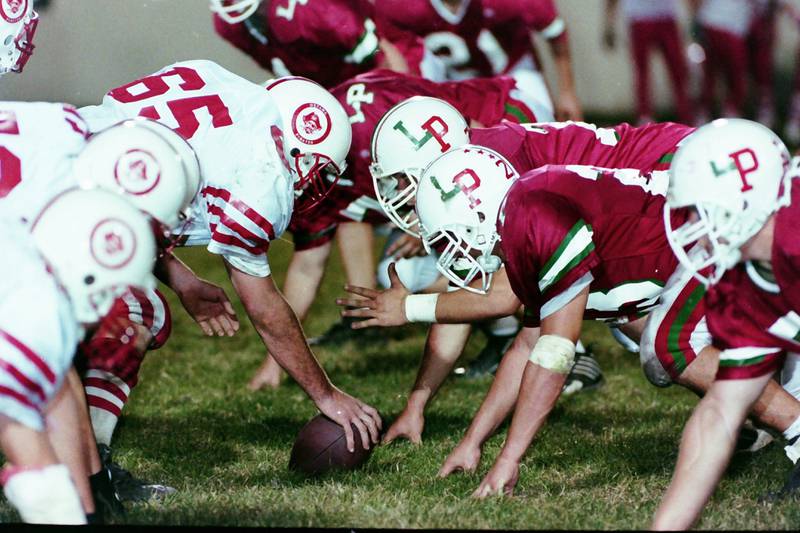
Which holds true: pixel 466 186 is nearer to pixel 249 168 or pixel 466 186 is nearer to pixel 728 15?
pixel 249 168

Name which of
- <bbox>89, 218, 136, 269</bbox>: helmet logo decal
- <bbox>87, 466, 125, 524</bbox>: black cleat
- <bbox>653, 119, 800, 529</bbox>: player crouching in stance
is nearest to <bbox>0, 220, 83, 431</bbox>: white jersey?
<bbox>89, 218, 136, 269</bbox>: helmet logo decal

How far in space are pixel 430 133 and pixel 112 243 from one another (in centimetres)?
157

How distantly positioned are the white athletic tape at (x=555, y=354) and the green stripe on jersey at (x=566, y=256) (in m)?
0.13

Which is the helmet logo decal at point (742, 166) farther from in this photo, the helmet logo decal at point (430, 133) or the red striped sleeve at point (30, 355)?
the red striped sleeve at point (30, 355)

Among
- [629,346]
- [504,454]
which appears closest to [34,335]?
[504,454]

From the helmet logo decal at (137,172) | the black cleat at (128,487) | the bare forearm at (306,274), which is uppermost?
the helmet logo decal at (137,172)

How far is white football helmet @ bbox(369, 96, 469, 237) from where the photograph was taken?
3586 mm

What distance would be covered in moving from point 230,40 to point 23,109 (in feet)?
5.67

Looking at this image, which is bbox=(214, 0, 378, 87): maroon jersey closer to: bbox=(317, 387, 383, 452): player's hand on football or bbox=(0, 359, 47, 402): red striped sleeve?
bbox=(317, 387, 383, 452): player's hand on football

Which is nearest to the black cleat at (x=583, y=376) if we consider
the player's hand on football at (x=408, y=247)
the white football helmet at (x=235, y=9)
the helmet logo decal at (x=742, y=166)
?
the player's hand on football at (x=408, y=247)

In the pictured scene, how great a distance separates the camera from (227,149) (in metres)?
3.17

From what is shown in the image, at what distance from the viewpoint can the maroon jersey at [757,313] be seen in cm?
247

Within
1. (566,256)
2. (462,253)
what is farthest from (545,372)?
(462,253)

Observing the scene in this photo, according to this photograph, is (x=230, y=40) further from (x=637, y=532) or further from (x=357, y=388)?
(x=637, y=532)
